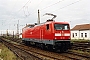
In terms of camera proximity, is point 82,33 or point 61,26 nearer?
point 61,26

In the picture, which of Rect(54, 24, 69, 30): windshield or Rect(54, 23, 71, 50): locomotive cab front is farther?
Rect(54, 24, 69, 30): windshield

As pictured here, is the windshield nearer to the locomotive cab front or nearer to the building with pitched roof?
the locomotive cab front

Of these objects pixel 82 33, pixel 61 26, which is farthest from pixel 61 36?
pixel 82 33

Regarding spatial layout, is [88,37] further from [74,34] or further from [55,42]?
[55,42]

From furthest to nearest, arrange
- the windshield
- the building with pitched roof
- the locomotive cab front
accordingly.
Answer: the building with pitched roof < the windshield < the locomotive cab front

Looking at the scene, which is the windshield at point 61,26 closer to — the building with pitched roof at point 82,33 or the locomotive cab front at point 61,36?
the locomotive cab front at point 61,36

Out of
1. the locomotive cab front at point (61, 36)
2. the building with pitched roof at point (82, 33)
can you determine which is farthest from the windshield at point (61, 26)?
the building with pitched roof at point (82, 33)

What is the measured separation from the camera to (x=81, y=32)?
48.0 meters

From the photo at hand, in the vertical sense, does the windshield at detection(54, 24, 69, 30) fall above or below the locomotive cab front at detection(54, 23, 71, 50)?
above

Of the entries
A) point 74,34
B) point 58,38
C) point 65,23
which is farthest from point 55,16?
point 74,34

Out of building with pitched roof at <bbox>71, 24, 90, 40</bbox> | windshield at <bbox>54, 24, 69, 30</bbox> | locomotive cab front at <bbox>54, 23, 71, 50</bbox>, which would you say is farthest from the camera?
building with pitched roof at <bbox>71, 24, 90, 40</bbox>

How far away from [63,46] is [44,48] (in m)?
3.95

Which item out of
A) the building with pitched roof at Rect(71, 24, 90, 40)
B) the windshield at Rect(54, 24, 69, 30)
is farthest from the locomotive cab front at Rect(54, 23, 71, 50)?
the building with pitched roof at Rect(71, 24, 90, 40)

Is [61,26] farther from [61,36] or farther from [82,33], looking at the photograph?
[82,33]
